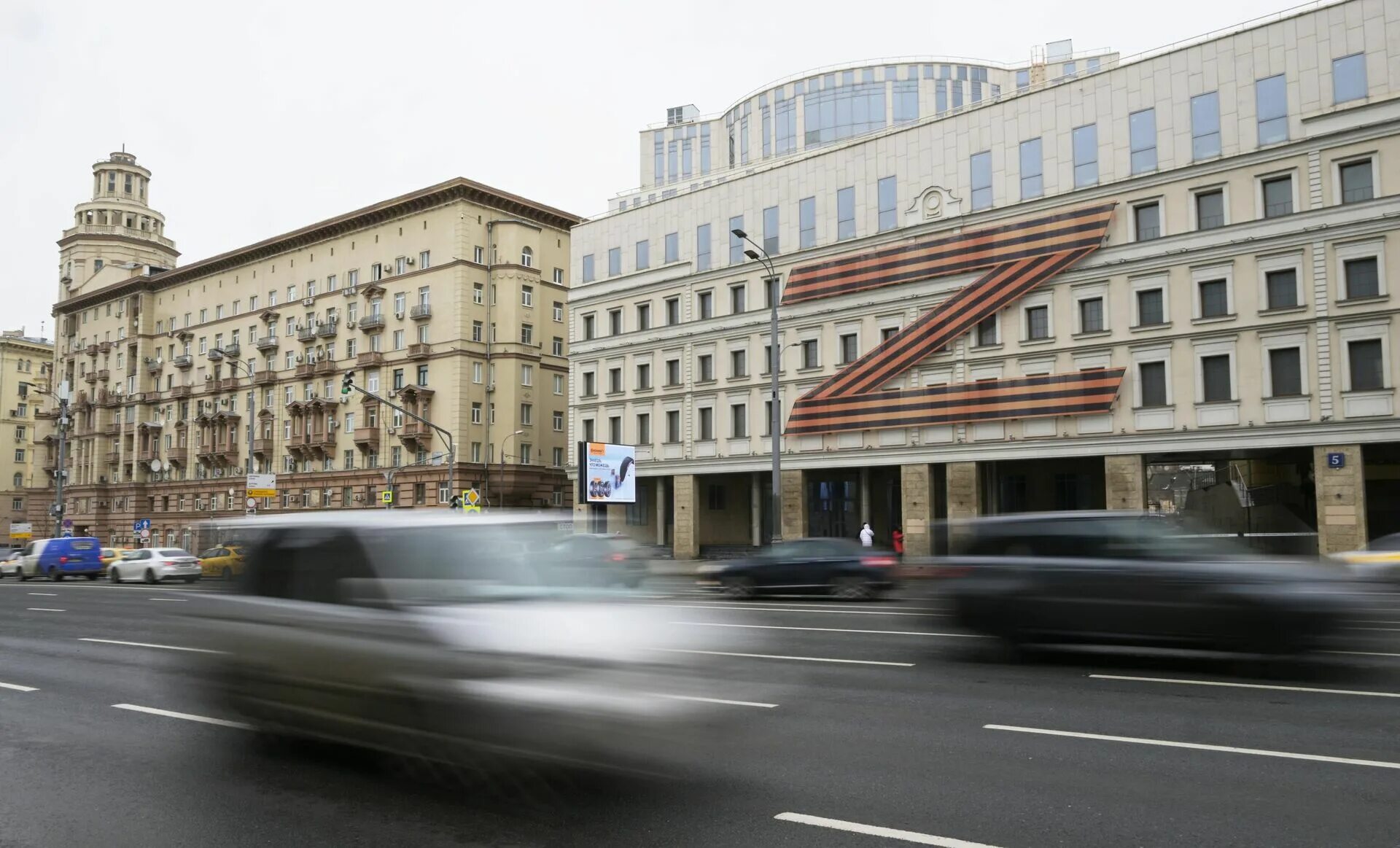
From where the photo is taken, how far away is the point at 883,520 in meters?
45.9

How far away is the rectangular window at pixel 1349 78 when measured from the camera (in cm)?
3159

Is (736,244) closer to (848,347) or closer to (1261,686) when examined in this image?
(848,347)

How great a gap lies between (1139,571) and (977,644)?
2.16 meters

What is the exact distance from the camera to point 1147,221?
35.4 metres

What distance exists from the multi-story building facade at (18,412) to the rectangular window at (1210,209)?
11099cm

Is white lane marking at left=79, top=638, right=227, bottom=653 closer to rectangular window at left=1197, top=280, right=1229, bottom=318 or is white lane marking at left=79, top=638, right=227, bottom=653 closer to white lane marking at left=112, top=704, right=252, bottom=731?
white lane marking at left=112, top=704, right=252, bottom=731

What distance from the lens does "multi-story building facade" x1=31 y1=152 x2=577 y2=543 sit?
200 ft

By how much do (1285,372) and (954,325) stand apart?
10849 mm

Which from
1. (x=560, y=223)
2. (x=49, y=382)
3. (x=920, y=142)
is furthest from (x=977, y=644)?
(x=49, y=382)

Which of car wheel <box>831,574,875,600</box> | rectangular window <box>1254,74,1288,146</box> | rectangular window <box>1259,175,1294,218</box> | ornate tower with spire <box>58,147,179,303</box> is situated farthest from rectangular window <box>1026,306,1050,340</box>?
ornate tower with spire <box>58,147,179,303</box>

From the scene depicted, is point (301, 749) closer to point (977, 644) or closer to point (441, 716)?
point (441, 716)

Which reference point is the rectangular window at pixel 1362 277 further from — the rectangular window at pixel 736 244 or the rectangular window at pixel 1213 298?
the rectangular window at pixel 736 244

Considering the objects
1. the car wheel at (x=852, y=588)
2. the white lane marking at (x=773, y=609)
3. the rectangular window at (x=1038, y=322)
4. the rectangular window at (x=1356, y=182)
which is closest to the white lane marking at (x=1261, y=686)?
the white lane marking at (x=773, y=609)

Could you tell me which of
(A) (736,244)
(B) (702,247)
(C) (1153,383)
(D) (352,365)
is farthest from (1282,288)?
(D) (352,365)
